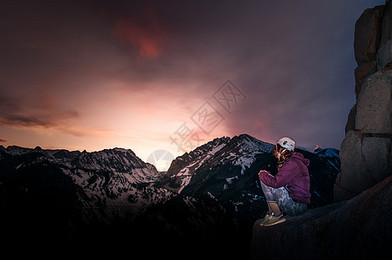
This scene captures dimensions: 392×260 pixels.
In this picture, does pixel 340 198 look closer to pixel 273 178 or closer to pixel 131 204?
pixel 273 178

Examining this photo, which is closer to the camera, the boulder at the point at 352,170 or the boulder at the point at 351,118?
the boulder at the point at 352,170

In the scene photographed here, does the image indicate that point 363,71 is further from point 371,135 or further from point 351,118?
point 371,135

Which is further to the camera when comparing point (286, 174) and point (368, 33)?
point (368, 33)

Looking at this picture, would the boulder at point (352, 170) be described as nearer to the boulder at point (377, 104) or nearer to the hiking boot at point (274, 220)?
the boulder at point (377, 104)

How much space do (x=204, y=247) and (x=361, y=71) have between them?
104305 millimetres

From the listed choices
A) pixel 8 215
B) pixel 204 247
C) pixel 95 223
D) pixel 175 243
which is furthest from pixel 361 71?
pixel 8 215

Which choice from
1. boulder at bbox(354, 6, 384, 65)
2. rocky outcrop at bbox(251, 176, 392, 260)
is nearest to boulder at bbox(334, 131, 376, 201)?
boulder at bbox(354, 6, 384, 65)

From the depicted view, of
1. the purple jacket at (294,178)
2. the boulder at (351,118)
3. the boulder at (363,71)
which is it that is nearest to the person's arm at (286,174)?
the purple jacket at (294,178)

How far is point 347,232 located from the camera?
15.7 feet

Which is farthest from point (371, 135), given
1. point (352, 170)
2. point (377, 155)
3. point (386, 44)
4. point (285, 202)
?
point (285, 202)

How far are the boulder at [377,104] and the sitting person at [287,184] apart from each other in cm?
1420

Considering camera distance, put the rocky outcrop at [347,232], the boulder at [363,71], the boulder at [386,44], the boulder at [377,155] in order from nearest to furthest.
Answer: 1. the rocky outcrop at [347,232]
2. the boulder at [377,155]
3. the boulder at [386,44]
4. the boulder at [363,71]

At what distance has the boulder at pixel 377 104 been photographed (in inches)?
595

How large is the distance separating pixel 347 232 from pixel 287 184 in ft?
9.50
